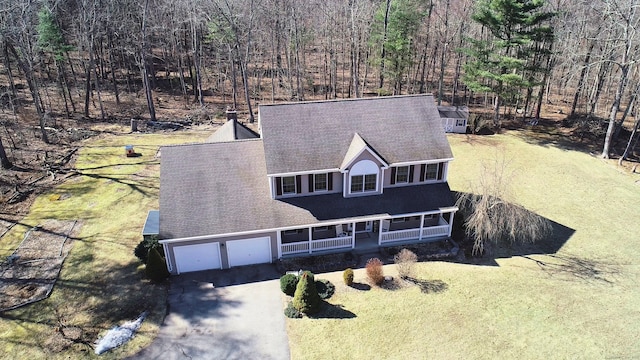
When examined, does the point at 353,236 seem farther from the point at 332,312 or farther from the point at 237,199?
the point at 237,199

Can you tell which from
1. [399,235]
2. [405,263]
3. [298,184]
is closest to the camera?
[405,263]

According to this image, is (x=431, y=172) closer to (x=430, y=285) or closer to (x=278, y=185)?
(x=430, y=285)

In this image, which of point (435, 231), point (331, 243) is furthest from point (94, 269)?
point (435, 231)

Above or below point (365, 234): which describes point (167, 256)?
above

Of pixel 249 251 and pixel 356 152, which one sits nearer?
pixel 249 251

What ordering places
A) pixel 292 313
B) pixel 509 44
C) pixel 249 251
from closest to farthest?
pixel 292 313 → pixel 249 251 → pixel 509 44

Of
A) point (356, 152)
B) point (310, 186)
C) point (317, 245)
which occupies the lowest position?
point (317, 245)

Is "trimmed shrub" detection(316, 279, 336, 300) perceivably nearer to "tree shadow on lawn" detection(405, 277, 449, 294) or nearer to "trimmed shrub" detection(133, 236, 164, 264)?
"tree shadow on lawn" detection(405, 277, 449, 294)
